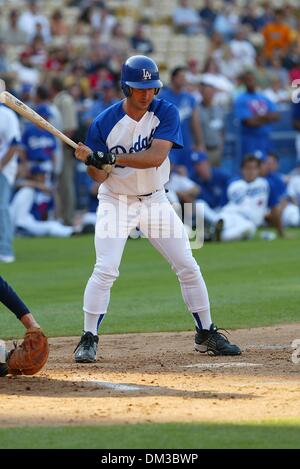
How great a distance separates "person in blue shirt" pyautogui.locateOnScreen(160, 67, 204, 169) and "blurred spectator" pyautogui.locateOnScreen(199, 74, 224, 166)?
449mm

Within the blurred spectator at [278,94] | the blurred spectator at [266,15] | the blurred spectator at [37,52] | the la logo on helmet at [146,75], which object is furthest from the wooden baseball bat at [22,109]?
the blurred spectator at [266,15]

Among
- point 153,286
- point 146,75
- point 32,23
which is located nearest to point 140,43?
point 32,23

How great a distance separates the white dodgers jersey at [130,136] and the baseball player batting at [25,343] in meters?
1.31

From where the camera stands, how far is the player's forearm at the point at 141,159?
7324 millimetres

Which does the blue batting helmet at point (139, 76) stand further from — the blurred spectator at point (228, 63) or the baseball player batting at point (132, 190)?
the blurred spectator at point (228, 63)

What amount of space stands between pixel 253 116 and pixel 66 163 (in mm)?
3545

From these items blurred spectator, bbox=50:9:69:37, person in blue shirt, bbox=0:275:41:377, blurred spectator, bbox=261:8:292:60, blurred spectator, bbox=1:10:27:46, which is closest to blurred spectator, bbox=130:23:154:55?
blurred spectator, bbox=50:9:69:37

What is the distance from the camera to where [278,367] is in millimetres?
7223

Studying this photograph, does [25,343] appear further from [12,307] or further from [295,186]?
[295,186]

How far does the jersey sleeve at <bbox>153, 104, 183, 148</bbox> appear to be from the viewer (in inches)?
296

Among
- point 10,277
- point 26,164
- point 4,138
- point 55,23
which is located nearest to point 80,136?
point 26,164

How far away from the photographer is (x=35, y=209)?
731 inches

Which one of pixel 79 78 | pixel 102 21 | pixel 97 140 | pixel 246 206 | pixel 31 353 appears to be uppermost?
pixel 102 21

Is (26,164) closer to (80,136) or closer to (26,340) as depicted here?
(80,136)
